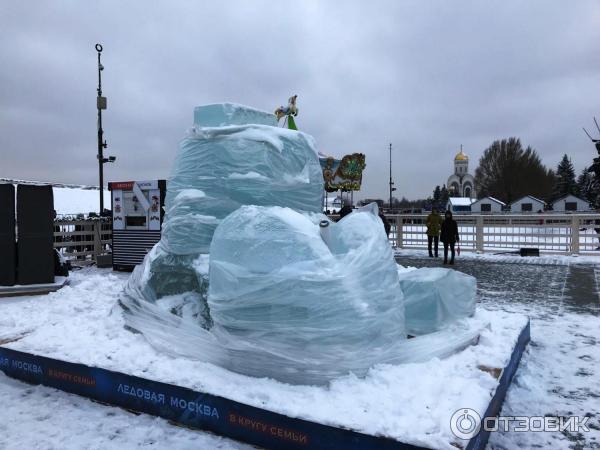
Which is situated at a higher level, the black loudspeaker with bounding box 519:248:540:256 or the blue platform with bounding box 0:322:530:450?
the black loudspeaker with bounding box 519:248:540:256

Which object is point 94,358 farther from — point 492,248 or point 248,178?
point 492,248

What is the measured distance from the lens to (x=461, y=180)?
87.8 meters

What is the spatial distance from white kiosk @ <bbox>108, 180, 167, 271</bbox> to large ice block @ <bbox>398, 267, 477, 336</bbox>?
7517 millimetres

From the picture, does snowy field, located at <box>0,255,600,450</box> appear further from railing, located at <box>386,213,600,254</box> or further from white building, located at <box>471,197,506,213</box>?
white building, located at <box>471,197,506,213</box>

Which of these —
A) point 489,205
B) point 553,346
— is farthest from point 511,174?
point 553,346

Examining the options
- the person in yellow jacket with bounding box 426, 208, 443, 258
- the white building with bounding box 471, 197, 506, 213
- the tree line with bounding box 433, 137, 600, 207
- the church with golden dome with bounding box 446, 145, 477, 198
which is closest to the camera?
the person in yellow jacket with bounding box 426, 208, 443, 258

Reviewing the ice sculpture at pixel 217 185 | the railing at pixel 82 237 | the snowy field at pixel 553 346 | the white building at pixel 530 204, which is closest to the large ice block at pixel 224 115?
the ice sculpture at pixel 217 185

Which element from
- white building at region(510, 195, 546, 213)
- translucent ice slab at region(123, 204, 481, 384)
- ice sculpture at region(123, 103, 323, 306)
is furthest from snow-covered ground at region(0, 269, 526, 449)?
white building at region(510, 195, 546, 213)

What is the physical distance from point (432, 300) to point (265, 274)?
5.88ft

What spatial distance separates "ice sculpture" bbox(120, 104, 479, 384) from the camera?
3.08 metres

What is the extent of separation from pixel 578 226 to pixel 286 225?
12.9 meters

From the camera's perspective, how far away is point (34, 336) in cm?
430

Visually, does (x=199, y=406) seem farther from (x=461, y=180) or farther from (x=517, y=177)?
(x=461, y=180)

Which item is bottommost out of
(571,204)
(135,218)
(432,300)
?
(432,300)
